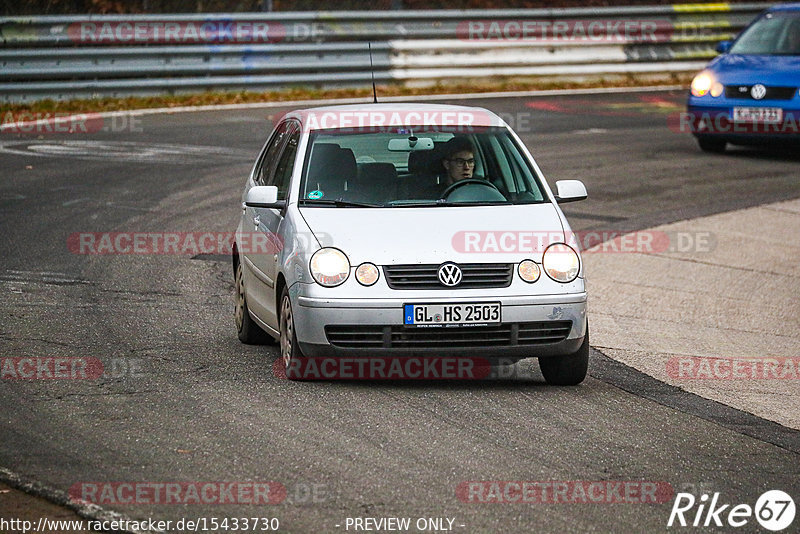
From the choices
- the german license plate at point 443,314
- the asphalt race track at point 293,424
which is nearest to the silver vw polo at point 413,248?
the german license plate at point 443,314

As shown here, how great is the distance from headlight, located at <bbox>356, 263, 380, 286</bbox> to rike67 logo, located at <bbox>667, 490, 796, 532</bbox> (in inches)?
88.1

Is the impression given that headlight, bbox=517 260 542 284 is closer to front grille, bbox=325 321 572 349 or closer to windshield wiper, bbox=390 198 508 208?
front grille, bbox=325 321 572 349

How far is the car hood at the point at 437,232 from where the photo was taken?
7.41 meters

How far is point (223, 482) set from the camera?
18.8 ft

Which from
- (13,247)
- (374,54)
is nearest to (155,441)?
(13,247)

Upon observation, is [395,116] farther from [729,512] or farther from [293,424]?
[729,512]

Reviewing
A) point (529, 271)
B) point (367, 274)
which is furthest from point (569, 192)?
point (367, 274)

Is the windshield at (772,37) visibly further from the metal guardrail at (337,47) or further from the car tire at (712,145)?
the metal guardrail at (337,47)

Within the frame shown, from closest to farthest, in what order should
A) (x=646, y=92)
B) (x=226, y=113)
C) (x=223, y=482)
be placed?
(x=223, y=482) < (x=226, y=113) < (x=646, y=92)

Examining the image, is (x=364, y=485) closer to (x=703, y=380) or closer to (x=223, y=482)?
(x=223, y=482)

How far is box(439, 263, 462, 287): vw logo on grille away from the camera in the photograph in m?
7.35

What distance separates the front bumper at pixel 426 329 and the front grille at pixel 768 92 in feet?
34.1

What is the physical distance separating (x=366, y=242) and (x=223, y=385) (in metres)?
1.05

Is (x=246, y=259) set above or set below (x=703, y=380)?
above
